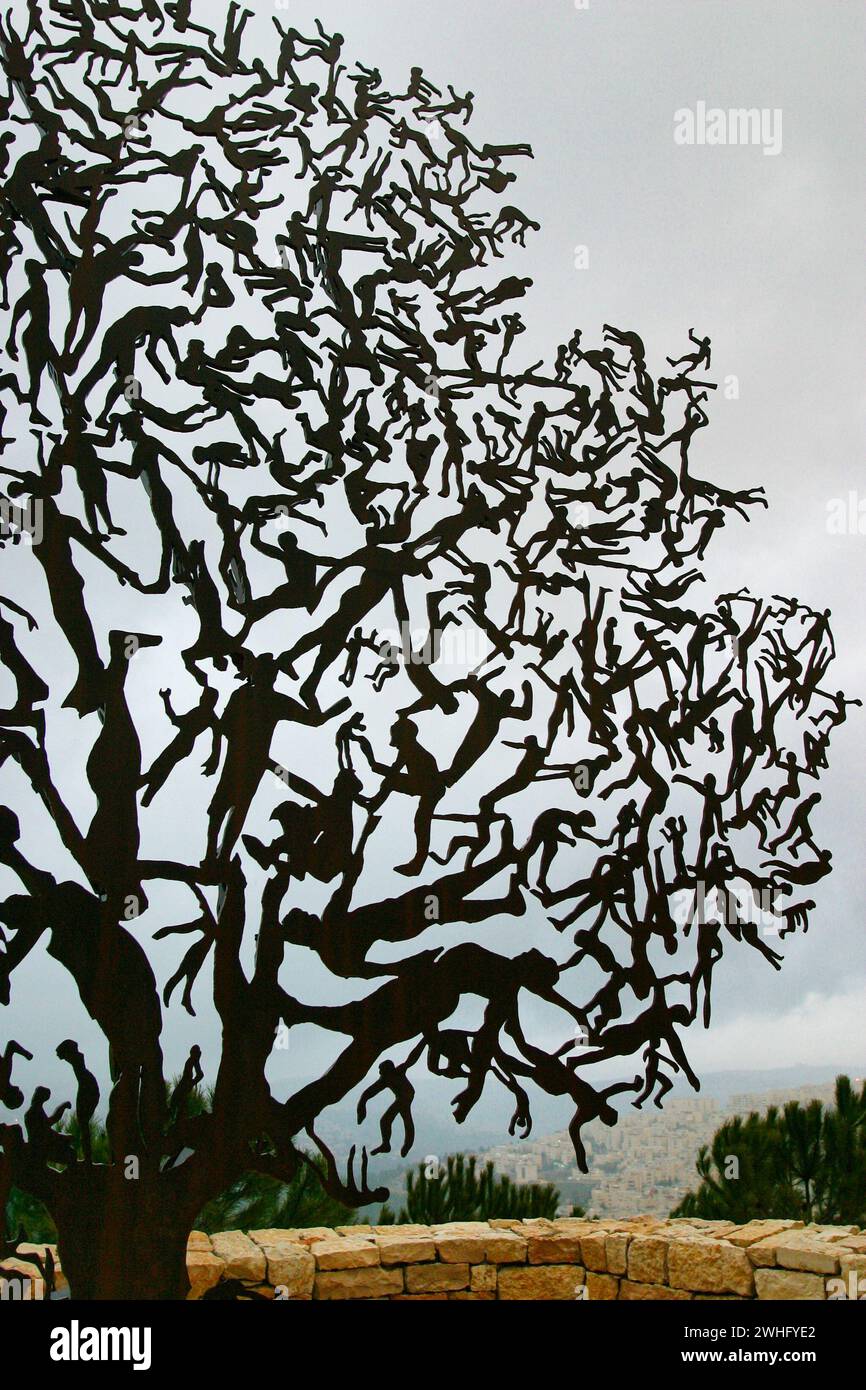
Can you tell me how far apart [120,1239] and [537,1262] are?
1.50m

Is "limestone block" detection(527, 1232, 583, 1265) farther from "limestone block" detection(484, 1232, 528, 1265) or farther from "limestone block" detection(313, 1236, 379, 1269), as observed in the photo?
"limestone block" detection(313, 1236, 379, 1269)

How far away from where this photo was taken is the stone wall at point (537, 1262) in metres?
3.37

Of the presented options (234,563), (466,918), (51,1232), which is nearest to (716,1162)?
(466,918)

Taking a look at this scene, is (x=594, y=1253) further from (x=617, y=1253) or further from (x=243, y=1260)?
(x=243, y=1260)

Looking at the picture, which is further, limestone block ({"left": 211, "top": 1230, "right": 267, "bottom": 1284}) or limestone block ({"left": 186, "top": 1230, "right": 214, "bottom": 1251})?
limestone block ({"left": 186, "top": 1230, "right": 214, "bottom": 1251})

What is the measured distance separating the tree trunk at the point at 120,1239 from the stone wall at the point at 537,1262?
0.64 meters

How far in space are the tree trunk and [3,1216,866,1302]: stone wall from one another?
638 millimetres

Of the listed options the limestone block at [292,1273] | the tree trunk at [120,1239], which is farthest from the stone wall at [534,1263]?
the tree trunk at [120,1239]

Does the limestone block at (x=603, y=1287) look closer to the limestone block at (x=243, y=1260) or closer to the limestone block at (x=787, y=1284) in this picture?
the limestone block at (x=787, y=1284)

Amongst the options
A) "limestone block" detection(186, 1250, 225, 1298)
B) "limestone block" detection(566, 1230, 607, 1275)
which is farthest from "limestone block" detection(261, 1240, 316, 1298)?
"limestone block" detection(566, 1230, 607, 1275)

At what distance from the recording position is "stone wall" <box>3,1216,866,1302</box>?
132 inches

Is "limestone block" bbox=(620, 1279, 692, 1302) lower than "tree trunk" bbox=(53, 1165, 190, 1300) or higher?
lower

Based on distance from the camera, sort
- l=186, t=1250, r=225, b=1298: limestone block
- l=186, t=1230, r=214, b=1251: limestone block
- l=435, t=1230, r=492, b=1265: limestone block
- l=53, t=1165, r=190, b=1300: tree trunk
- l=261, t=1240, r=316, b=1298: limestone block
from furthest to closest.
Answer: l=435, t=1230, r=492, b=1265: limestone block, l=186, t=1230, r=214, b=1251: limestone block, l=261, t=1240, r=316, b=1298: limestone block, l=186, t=1250, r=225, b=1298: limestone block, l=53, t=1165, r=190, b=1300: tree trunk
